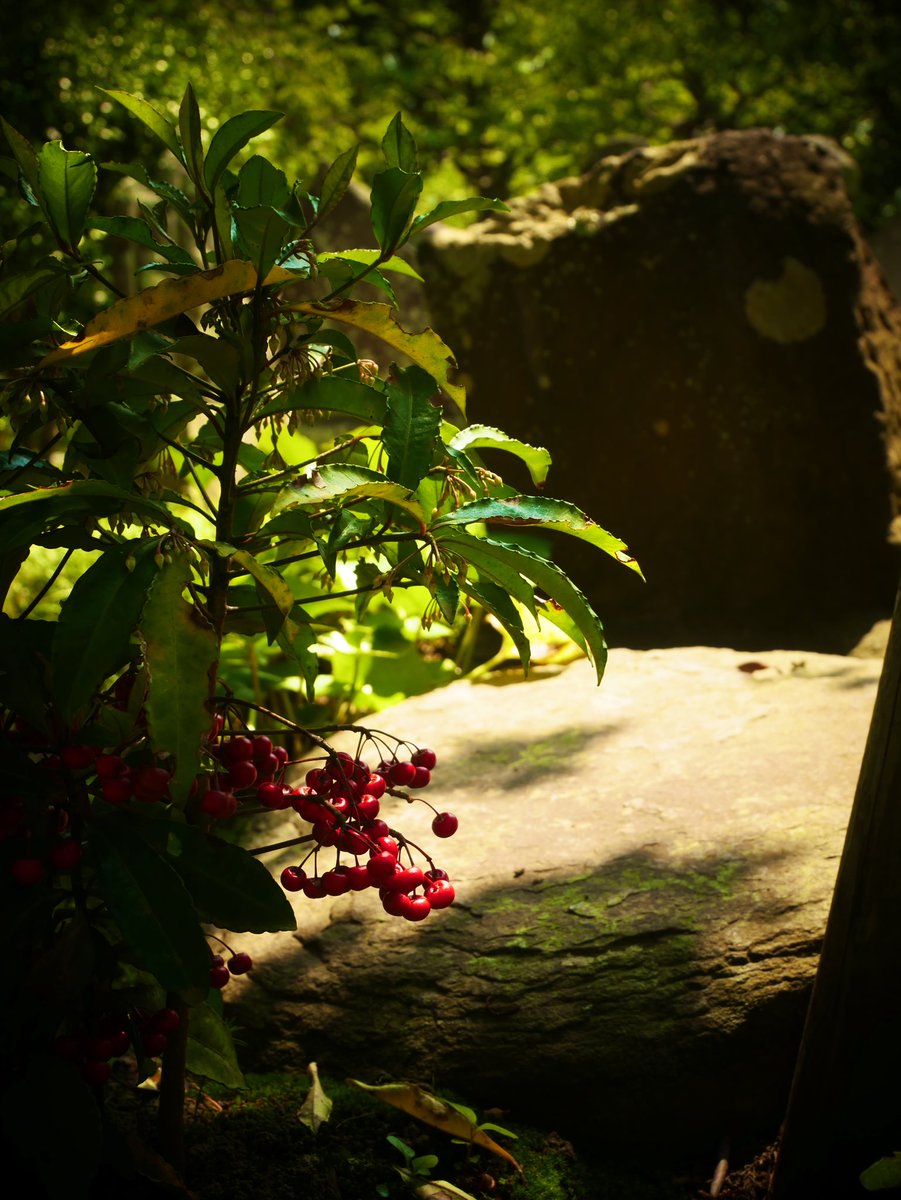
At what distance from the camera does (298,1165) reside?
1800 millimetres

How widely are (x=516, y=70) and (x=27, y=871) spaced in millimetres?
12137

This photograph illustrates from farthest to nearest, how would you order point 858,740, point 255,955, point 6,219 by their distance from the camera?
point 6,219 → point 858,740 → point 255,955

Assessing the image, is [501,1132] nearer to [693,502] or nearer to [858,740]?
[858,740]

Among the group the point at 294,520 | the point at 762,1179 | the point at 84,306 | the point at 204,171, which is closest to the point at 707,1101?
the point at 762,1179

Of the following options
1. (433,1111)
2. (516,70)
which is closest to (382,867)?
(433,1111)

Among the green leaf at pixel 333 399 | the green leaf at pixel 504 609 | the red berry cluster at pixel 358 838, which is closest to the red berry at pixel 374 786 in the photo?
the red berry cluster at pixel 358 838

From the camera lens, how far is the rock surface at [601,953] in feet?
6.47

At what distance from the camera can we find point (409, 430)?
1367mm

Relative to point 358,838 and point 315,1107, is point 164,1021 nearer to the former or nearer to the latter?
point 358,838

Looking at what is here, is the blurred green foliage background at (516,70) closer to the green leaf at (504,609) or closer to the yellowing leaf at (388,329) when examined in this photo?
the yellowing leaf at (388,329)

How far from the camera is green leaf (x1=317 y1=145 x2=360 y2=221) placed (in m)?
1.34

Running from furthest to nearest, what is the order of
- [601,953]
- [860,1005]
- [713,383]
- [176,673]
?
[713,383] < [601,953] < [860,1005] < [176,673]

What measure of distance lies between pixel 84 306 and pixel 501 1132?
6.43 meters

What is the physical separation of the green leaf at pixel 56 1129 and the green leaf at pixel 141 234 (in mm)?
1034
